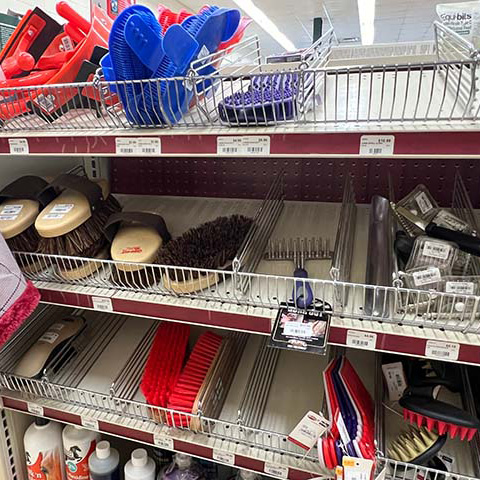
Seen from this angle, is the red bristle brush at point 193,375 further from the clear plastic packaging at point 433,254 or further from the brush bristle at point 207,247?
the clear plastic packaging at point 433,254

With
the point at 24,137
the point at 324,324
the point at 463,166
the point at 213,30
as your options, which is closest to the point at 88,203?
the point at 24,137

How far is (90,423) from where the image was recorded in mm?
1098

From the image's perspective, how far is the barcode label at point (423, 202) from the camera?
0.98m

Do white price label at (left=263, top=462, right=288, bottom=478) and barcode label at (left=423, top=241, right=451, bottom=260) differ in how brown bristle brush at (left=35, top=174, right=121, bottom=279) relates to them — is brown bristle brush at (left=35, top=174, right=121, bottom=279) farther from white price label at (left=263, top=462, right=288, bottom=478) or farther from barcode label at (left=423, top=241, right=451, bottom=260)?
barcode label at (left=423, top=241, right=451, bottom=260)

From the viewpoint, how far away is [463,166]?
1.15 meters

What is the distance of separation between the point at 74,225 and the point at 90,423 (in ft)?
1.77

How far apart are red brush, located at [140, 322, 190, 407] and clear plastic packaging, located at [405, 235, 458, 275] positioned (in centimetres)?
64

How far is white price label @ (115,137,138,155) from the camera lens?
793 mm

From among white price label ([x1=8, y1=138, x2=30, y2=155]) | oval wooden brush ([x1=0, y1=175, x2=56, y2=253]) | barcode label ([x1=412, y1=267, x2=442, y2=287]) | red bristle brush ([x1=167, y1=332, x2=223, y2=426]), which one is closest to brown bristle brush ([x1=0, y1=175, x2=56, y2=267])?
oval wooden brush ([x1=0, y1=175, x2=56, y2=253])

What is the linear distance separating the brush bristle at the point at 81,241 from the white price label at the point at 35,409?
1.45 feet

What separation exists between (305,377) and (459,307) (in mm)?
532

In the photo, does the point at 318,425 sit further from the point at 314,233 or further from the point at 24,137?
the point at 24,137

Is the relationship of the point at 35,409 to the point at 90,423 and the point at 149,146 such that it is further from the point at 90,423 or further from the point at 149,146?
the point at 149,146

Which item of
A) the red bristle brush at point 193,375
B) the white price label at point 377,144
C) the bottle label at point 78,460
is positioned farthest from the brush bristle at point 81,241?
the white price label at point 377,144
